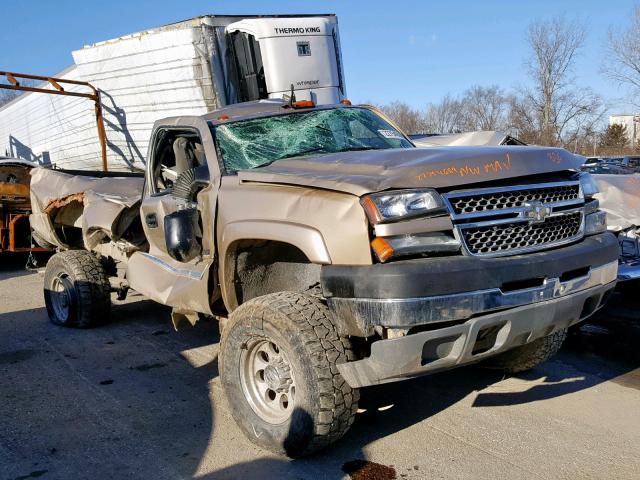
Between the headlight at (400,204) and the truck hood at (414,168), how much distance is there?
0.04 m

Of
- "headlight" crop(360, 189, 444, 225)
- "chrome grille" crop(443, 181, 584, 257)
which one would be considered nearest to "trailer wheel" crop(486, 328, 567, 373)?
"chrome grille" crop(443, 181, 584, 257)

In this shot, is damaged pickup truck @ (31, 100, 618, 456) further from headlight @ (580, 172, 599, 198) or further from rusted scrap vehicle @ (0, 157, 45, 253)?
rusted scrap vehicle @ (0, 157, 45, 253)

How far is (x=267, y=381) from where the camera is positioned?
388 cm

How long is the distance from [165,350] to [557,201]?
12.5 feet

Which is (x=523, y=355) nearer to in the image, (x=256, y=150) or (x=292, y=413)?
(x=292, y=413)

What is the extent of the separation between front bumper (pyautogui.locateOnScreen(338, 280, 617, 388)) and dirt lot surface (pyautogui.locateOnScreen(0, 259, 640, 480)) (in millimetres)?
645

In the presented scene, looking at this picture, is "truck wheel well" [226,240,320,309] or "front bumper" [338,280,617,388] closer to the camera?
"front bumper" [338,280,617,388]

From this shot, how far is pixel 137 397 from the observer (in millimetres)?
4828

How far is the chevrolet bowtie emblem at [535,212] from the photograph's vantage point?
3652 mm

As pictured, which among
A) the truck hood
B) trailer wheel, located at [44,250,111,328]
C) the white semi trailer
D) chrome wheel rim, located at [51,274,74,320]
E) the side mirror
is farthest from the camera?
the white semi trailer

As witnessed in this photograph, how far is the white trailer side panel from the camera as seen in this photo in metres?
10.3

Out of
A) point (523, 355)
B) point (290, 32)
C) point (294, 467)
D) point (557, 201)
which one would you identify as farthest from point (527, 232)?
point (290, 32)

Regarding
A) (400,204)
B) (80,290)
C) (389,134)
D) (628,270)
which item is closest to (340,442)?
(400,204)

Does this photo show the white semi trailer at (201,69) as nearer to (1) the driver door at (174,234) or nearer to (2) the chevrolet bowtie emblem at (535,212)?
(1) the driver door at (174,234)
